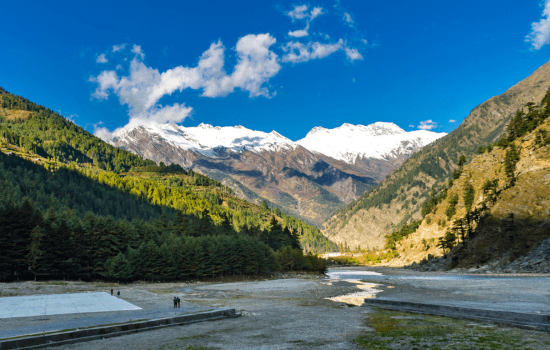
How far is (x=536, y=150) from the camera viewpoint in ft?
350

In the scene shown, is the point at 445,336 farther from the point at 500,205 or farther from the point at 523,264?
the point at 500,205

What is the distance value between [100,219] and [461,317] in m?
91.1

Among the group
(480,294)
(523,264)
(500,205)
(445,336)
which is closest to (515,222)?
(500,205)

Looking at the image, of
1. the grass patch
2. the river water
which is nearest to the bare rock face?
the river water

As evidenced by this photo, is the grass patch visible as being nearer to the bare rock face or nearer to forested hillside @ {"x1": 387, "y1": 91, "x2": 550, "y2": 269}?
the bare rock face

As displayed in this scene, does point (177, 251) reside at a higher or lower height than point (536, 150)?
lower

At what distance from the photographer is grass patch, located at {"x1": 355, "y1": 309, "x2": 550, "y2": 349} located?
16.5 metres

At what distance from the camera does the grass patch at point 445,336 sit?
16.5 m

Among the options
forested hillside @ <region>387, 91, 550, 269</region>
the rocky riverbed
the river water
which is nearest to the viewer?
the river water

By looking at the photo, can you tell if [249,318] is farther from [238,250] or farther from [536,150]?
[536,150]

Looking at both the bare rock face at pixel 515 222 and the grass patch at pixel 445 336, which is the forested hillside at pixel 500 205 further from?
the grass patch at pixel 445 336

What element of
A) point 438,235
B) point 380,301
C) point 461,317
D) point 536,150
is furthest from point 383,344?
point 438,235

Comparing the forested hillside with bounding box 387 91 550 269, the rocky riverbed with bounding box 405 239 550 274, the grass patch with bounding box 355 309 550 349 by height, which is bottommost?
the rocky riverbed with bounding box 405 239 550 274

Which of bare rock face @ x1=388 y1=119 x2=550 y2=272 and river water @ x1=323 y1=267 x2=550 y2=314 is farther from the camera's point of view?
bare rock face @ x1=388 y1=119 x2=550 y2=272
